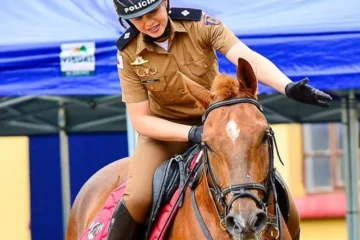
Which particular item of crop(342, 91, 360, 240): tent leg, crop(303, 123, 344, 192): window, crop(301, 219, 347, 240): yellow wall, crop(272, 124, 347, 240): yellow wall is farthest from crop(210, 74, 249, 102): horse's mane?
crop(303, 123, 344, 192): window

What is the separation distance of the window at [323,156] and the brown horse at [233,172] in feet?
33.6

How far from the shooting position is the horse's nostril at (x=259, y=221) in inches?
170

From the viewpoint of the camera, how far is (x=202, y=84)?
5312 millimetres

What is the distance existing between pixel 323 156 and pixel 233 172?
11.4 metres

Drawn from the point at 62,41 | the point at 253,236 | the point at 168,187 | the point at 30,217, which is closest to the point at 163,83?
the point at 168,187

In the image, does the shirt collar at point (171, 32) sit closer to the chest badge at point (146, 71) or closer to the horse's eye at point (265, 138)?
the chest badge at point (146, 71)

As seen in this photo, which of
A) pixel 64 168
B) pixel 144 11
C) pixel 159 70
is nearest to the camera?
pixel 144 11

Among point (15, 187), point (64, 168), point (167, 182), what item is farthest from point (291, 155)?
point (167, 182)

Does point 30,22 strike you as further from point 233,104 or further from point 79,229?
point 233,104

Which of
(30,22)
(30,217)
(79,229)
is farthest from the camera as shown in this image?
(30,217)

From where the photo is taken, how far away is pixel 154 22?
5.12 meters

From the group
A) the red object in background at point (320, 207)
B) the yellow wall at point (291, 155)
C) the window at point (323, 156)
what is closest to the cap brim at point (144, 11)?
the red object in background at point (320, 207)

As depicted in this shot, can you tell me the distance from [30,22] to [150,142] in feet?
9.11

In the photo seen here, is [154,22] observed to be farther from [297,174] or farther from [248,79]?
[297,174]
